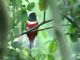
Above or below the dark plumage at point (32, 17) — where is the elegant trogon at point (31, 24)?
below

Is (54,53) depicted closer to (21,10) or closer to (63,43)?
(21,10)

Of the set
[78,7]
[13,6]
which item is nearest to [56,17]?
[78,7]

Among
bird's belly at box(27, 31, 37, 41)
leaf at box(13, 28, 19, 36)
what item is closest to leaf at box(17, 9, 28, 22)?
leaf at box(13, 28, 19, 36)

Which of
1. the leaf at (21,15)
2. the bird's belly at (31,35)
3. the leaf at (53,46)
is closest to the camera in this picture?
the leaf at (53,46)

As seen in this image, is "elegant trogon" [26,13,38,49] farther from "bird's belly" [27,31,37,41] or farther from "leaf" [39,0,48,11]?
"leaf" [39,0,48,11]

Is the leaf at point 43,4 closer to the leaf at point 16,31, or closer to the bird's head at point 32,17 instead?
the leaf at point 16,31

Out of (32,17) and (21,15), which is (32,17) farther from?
(21,15)

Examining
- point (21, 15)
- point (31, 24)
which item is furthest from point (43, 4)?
point (31, 24)

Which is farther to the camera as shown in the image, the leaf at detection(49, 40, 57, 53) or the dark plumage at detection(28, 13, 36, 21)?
the dark plumage at detection(28, 13, 36, 21)

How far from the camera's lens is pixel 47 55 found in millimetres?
1131

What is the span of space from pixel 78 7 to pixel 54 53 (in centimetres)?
53

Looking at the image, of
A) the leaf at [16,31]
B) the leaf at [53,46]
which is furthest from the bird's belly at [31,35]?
the leaf at [53,46]

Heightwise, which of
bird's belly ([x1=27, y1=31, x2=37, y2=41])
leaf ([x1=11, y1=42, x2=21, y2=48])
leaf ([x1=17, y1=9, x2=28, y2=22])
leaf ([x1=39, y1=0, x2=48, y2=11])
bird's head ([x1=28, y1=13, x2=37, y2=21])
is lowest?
bird's belly ([x1=27, y1=31, x2=37, y2=41])

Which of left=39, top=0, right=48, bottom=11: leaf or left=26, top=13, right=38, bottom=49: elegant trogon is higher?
left=39, top=0, right=48, bottom=11: leaf
